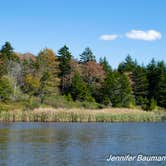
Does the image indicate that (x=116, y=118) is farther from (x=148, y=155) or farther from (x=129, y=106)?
(x=148, y=155)

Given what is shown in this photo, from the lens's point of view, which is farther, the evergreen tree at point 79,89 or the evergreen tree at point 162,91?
the evergreen tree at point 162,91

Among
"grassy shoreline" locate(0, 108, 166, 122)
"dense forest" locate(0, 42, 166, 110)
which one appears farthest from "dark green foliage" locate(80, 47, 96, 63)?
"grassy shoreline" locate(0, 108, 166, 122)

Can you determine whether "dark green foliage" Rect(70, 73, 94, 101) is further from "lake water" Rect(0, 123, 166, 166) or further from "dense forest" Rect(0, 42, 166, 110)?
"lake water" Rect(0, 123, 166, 166)

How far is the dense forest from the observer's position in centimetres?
8294

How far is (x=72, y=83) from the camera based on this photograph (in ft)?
294

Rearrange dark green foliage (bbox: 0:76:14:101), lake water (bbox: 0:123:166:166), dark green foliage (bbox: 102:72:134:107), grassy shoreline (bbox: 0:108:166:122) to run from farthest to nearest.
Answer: dark green foliage (bbox: 102:72:134:107), dark green foliage (bbox: 0:76:14:101), grassy shoreline (bbox: 0:108:166:122), lake water (bbox: 0:123:166:166)

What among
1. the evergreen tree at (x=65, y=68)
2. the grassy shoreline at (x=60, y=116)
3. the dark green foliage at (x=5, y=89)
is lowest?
the grassy shoreline at (x=60, y=116)

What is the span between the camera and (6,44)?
9156 centimetres

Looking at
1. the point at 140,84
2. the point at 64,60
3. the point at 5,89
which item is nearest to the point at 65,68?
the point at 64,60

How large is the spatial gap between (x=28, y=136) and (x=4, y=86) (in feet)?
119

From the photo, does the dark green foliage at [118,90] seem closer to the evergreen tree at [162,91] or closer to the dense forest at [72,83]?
the dense forest at [72,83]

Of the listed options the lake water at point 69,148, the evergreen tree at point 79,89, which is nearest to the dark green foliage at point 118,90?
the evergreen tree at point 79,89

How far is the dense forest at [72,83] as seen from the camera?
272 feet

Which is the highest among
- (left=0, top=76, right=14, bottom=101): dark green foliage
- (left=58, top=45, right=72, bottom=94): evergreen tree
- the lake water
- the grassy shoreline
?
(left=58, top=45, right=72, bottom=94): evergreen tree
